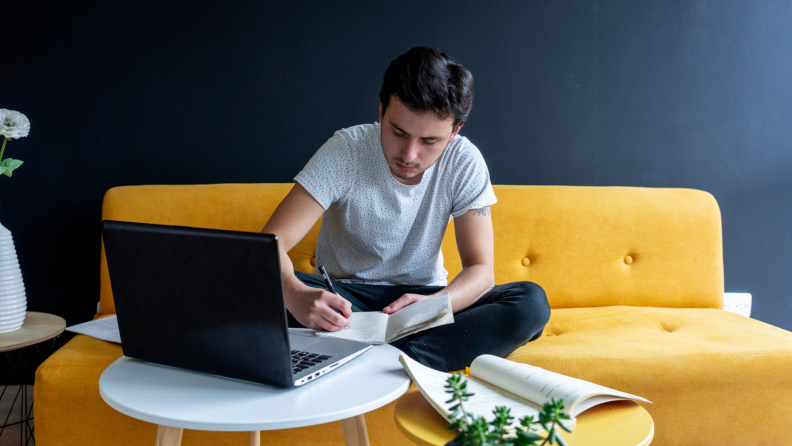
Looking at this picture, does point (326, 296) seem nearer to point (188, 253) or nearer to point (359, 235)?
point (188, 253)

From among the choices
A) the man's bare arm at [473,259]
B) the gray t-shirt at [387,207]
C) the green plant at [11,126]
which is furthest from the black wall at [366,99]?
the man's bare arm at [473,259]

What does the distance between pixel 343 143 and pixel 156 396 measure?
2.88ft

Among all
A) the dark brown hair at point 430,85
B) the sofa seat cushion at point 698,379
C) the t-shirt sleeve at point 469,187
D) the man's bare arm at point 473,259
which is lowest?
the sofa seat cushion at point 698,379

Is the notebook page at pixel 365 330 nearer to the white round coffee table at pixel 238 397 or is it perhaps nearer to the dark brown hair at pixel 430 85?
the white round coffee table at pixel 238 397

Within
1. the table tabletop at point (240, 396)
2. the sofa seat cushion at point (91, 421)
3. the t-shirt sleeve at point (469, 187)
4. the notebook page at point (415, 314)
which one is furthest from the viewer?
the t-shirt sleeve at point (469, 187)

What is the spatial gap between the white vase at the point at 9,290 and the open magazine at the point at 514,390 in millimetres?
1182

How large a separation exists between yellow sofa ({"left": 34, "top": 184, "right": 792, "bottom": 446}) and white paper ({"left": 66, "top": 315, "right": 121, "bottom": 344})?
3 centimetres

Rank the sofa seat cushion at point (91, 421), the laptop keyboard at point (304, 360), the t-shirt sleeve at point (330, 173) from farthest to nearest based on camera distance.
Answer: the t-shirt sleeve at point (330, 173), the sofa seat cushion at point (91, 421), the laptop keyboard at point (304, 360)

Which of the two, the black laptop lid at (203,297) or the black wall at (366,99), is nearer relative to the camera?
the black laptop lid at (203,297)

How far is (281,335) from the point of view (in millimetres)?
700

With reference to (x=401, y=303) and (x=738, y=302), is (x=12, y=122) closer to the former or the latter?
(x=401, y=303)

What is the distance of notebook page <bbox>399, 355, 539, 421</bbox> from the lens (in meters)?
0.73

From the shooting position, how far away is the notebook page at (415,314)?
955 mm

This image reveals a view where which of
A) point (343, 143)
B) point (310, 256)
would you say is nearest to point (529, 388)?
point (343, 143)
